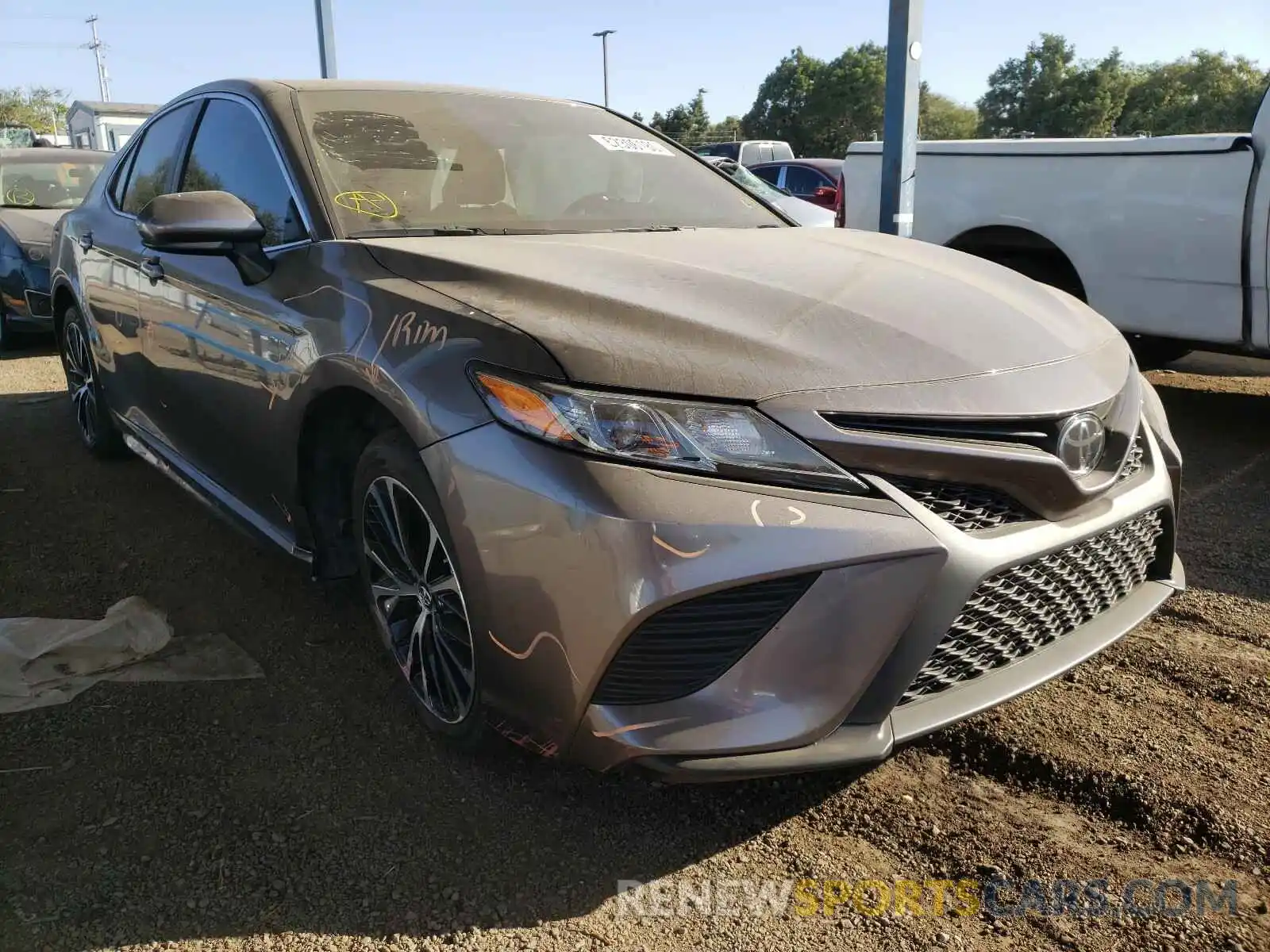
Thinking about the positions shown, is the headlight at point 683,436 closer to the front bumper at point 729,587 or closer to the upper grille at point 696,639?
the front bumper at point 729,587

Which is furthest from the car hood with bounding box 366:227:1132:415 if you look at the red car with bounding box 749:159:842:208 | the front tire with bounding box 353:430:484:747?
the red car with bounding box 749:159:842:208

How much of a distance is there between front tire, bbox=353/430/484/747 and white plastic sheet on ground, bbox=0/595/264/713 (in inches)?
24.4

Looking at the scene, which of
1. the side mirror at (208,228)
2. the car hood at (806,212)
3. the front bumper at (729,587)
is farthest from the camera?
the car hood at (806,212)

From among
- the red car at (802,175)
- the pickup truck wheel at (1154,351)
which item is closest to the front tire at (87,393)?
the pickup truck wheel at (1154,351)

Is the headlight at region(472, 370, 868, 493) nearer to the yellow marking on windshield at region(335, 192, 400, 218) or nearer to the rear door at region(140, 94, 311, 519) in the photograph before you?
the rear door at region(140, 94, 311, 519)

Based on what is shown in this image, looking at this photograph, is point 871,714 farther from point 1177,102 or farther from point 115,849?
point 1177,102

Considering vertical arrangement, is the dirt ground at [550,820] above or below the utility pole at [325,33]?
below

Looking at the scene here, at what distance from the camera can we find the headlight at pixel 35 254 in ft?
24.9

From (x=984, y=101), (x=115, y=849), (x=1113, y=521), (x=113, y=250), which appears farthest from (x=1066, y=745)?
A: (x=984, y=101)

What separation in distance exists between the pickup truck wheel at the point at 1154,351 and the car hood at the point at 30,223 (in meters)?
7.49

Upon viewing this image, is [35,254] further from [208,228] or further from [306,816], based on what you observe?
[306,816]

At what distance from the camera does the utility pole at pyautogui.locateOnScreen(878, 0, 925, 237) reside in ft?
19.0

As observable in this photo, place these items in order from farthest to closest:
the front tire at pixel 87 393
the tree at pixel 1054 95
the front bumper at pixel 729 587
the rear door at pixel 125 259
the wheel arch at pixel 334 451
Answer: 1. the tree at pixel 1054 95
2. the front tire at pixel 87 393
3. the rear door at pixel 125 259
4. the wheel arch at pixel 334 451
5. the front bumper at pixel 729 587

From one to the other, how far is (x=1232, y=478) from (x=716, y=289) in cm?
320
